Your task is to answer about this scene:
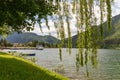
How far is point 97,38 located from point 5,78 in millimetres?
10892

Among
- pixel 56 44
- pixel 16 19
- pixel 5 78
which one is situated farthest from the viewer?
pixel 16 19

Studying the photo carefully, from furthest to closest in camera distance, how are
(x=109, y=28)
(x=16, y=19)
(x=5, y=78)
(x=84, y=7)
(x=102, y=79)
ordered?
(x=102, y=79)
(x=16, y=19)
(x=5, y=78)
(x=84, y=7)
(x=109, y=28)

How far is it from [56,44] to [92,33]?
2290 mm

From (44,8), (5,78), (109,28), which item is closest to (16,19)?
(44,8)

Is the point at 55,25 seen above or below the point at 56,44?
above

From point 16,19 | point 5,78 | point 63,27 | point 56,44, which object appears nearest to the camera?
point 63,27

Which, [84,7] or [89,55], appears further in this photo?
[89,55]

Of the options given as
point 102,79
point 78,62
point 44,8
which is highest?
point 44,8

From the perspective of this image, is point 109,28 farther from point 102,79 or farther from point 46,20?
point 102,79

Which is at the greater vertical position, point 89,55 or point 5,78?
point 89,55

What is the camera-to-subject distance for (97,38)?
1073 centimetres

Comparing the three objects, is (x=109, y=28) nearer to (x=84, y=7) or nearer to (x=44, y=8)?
(x=84, y=7)

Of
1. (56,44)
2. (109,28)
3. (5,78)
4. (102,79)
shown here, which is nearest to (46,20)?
(56,44)

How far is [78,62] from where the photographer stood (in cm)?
1165
